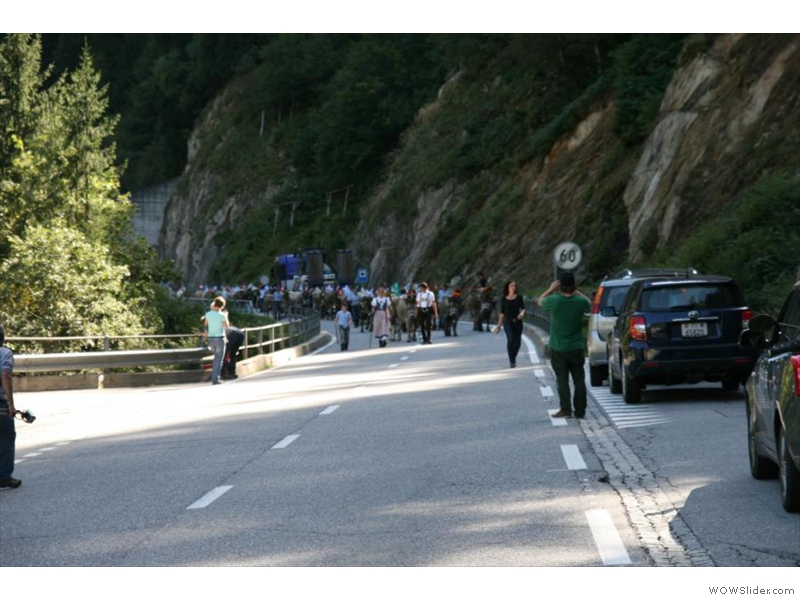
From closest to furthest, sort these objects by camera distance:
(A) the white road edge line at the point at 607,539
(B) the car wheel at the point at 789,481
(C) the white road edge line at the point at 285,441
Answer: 1. (A) the white road edge line at the point at 607,539
2. (B) the car wheel at the point at 789,481
3. (C) the white road edge line at the point at 285,441

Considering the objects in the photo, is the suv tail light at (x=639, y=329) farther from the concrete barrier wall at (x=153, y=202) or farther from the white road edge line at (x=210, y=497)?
the concrete barrier wall at (x=153, y=202)

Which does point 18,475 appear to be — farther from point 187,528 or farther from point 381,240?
point 381,240

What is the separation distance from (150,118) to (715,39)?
334 ft

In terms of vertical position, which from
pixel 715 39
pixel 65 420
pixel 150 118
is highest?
pixel 150 118

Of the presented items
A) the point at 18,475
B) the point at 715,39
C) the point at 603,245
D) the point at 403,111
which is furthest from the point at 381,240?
the point at 18,475

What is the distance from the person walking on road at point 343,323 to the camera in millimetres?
41250

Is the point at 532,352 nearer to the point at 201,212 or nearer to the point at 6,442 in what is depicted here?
the point at 6,442

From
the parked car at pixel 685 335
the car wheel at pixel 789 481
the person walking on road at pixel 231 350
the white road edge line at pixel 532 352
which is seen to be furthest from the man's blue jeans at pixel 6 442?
the person walking on road at pixel 231 350

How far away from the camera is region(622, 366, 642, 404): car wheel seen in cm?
1870

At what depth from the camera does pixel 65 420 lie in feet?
70.7

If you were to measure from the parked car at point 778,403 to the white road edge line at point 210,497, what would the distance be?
4161 millimetres

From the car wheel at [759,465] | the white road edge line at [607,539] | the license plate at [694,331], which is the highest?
the license plate at [694,331]

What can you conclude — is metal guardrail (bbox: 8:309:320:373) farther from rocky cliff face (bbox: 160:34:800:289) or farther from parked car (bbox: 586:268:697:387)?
rocky cliff face (bbox: 160:34:800:289)

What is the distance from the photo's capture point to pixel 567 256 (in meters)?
38.6
